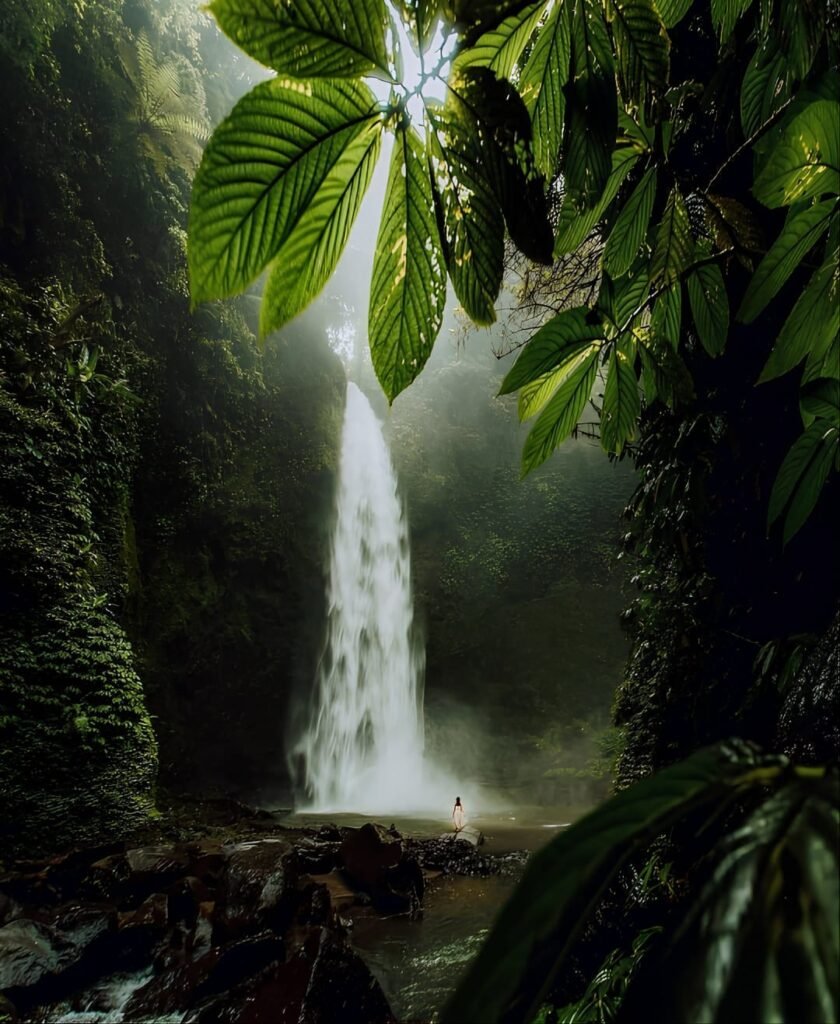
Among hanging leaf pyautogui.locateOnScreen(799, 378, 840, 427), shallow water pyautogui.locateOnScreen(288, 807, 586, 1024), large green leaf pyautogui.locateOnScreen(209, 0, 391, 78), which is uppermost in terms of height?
large green leaf pyautogui.locateOnScreen(209, 0, 391, 78)

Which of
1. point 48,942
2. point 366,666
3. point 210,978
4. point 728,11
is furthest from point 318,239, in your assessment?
point 366,666

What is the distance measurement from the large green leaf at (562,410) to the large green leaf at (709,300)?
196 mm

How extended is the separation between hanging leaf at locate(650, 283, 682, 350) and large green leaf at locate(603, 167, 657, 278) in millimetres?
80

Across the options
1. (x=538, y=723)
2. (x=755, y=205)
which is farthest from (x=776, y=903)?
(x=538, y=723)

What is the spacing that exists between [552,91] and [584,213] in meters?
0.12

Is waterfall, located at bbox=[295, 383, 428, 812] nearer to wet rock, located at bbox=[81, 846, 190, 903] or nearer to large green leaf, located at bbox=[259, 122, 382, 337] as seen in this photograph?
wet rock, located at bbox=[81, 846, 190, 903]

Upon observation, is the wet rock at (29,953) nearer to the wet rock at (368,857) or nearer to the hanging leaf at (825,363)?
the wet rock at (368,857)

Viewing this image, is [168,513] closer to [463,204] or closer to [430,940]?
[430,940]

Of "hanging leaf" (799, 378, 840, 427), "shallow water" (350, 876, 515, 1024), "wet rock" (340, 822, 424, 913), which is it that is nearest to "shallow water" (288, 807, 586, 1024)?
"shallow water" (350, 876, 515, 1024)

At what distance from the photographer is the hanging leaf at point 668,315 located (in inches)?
29.7

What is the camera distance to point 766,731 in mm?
1715

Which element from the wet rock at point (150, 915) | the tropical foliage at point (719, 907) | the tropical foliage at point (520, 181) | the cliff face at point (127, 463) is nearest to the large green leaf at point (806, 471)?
the tropical foliage at point (520, 181)

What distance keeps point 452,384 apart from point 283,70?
1652 cm

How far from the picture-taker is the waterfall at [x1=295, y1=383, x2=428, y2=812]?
964 centimetres
